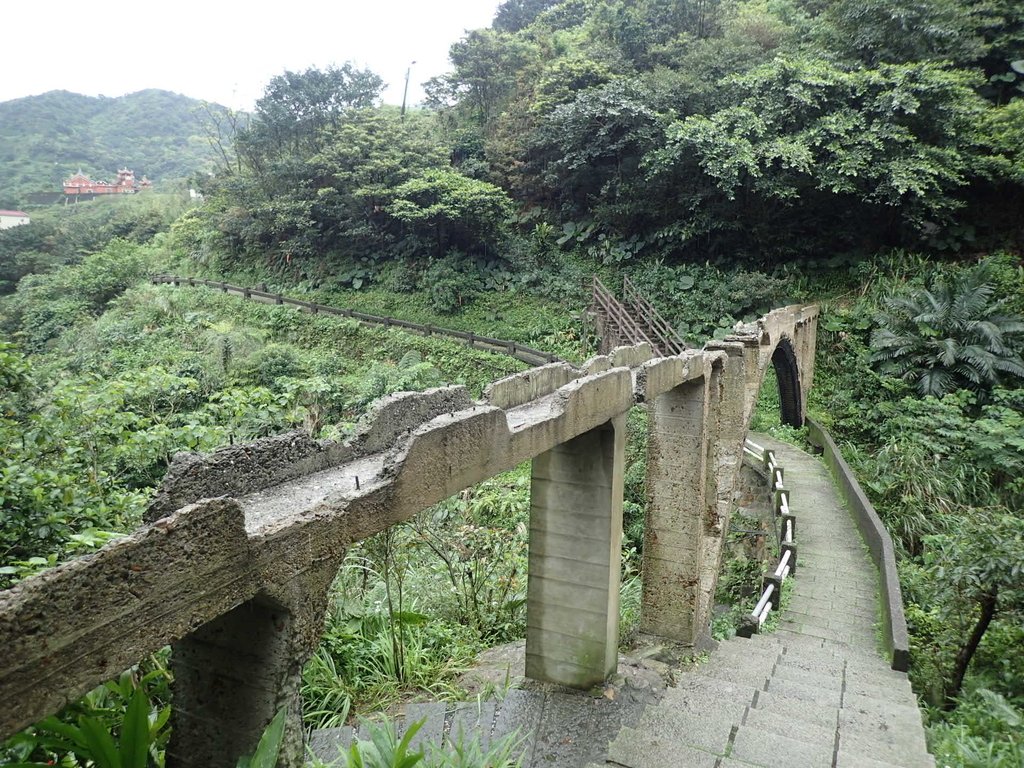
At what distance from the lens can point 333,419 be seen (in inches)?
663

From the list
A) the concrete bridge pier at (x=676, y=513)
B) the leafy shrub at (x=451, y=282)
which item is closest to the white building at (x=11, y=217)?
the leafy shrub at (x=451, y=282)

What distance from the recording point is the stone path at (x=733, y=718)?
4.57m

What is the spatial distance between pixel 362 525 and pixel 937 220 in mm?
22239

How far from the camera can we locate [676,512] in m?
7.35

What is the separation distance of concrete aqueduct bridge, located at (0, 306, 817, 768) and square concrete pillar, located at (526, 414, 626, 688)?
0.5 inches

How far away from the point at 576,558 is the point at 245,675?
333 cm

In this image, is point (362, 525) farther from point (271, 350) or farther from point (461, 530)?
point (271, 350)

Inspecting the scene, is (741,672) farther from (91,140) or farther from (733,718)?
(91,140)

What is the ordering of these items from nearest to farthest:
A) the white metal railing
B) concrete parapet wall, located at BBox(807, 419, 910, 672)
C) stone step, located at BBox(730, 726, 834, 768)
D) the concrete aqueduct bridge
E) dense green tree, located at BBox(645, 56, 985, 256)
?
the concrete aqueduct bridge → stone step, located at BBox(730, 726, 834, 768) → concrete parapet wall, located at BBox(807, 419, 910, 672) → the white metal railing → dense green tree, located at BBox(645, 56, 985, 256)

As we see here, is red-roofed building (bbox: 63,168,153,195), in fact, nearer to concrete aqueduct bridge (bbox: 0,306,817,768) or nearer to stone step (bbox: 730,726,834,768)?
concrete aqueduct bridge (bbox: 0,306,817,768)

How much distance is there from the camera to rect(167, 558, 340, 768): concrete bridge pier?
271cm

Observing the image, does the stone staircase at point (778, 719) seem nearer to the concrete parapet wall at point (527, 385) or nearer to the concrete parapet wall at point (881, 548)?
the concrete parapet wall at point (881, 548)

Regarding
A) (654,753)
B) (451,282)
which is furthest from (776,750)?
(451,282)

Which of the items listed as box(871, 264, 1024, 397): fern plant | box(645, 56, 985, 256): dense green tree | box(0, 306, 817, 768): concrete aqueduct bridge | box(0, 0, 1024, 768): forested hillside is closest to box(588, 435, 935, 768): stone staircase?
box(0, 0, 1024, 768): forested hillside
